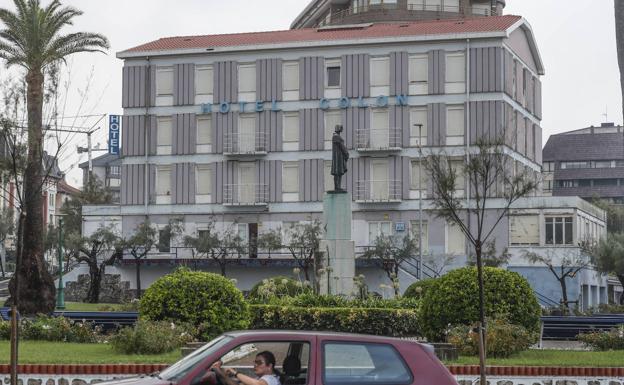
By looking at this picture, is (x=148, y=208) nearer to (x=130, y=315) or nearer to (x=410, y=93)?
(x=410, y=93)

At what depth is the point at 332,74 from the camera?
63.6m

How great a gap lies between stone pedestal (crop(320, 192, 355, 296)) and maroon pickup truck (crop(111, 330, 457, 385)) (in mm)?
23552

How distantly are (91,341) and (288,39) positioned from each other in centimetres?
3965

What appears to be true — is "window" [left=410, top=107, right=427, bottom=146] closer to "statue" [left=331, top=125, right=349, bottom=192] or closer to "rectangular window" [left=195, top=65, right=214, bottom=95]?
"rectangular window" [left=195, top=65, right=214, bottom=95]

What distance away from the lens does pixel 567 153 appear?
120500mm

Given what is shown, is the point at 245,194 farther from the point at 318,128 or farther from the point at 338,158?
the point at 338,158

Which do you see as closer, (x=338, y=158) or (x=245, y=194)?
(x=338, y=158)

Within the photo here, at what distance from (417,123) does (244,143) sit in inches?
366

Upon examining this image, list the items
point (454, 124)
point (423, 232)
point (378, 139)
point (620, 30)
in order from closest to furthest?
point (620, 30) → point (454, 124) → point (423, 232) → point (378, 139)

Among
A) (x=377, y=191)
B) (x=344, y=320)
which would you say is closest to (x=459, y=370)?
(x=344, y=320)

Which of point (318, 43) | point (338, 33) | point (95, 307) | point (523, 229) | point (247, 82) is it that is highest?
point (338, 33)

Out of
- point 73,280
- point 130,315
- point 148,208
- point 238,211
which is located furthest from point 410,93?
point 130,315

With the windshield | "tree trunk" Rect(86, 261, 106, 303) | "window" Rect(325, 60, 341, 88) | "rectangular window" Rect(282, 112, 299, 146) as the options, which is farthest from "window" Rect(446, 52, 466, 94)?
the windshield

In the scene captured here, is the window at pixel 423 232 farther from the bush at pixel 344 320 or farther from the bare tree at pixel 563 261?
the bush at pixel 344 320
